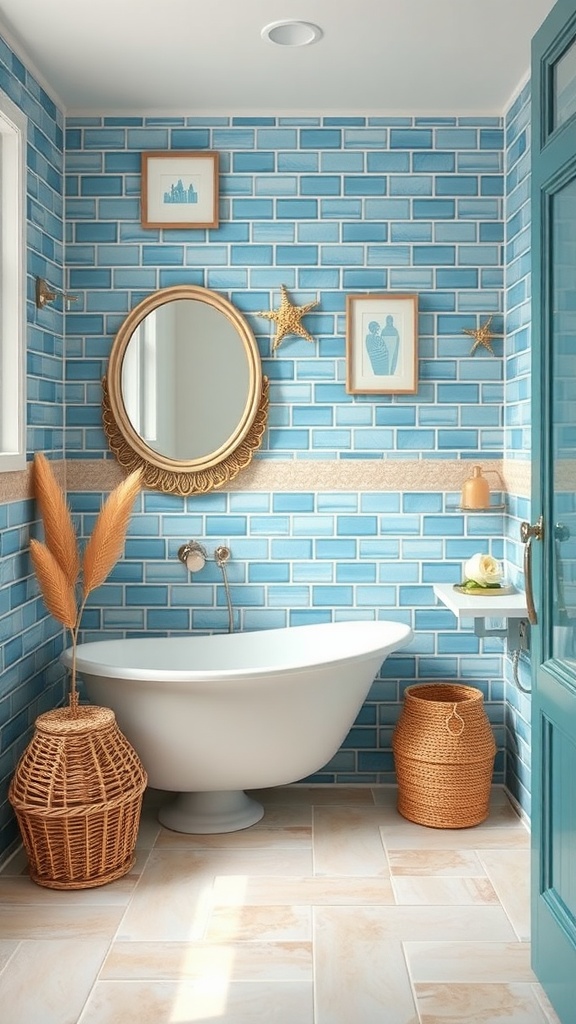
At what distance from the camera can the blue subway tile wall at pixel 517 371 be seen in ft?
12.4

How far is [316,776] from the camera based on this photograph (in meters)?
4.21

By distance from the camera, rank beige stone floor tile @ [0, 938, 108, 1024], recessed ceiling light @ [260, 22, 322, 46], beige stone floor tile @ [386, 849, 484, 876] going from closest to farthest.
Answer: beige stone floor tile @ [0, 938, 108, 1024]
recessed ceiling light @ [260, 22, 322, 46]
beige stone floor tile @ [386, 849, 484, 876]

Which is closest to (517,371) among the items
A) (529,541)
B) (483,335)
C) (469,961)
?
(483,335)

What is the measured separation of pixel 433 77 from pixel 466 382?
118 cm

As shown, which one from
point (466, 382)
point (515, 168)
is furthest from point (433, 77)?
point (466, 382)

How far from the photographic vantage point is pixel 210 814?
→ 376cm

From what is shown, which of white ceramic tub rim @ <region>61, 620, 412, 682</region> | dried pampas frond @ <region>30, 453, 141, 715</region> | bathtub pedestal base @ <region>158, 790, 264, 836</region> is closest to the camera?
dried pampas frond @ <region>30, 453, 141, 715</region>

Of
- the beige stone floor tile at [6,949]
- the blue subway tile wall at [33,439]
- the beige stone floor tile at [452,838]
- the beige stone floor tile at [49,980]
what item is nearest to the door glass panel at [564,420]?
the beige stone floor tile at [452,838]

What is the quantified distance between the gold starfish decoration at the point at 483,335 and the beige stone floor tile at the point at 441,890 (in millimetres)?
2058

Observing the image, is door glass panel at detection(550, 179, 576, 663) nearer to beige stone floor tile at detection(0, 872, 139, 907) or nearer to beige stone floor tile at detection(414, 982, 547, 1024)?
beige stone floor tile at detection(414, 982, 547, 1024)

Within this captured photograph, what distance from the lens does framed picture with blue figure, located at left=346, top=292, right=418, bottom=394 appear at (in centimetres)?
409

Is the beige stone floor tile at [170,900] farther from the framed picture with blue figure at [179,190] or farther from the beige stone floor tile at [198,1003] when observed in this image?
the framed picture with blue figure at [179,190]

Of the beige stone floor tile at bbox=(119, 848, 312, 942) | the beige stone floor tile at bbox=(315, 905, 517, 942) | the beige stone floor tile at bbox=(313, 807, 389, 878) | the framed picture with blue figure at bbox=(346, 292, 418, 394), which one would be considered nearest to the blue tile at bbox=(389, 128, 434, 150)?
the framed picture with blue figure at bbox=(346, 292, 418, 394)

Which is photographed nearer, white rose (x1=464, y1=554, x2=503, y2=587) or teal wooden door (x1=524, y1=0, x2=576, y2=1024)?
teal wooden door (x1=524, y1=0, x2=576, y2=1024)
